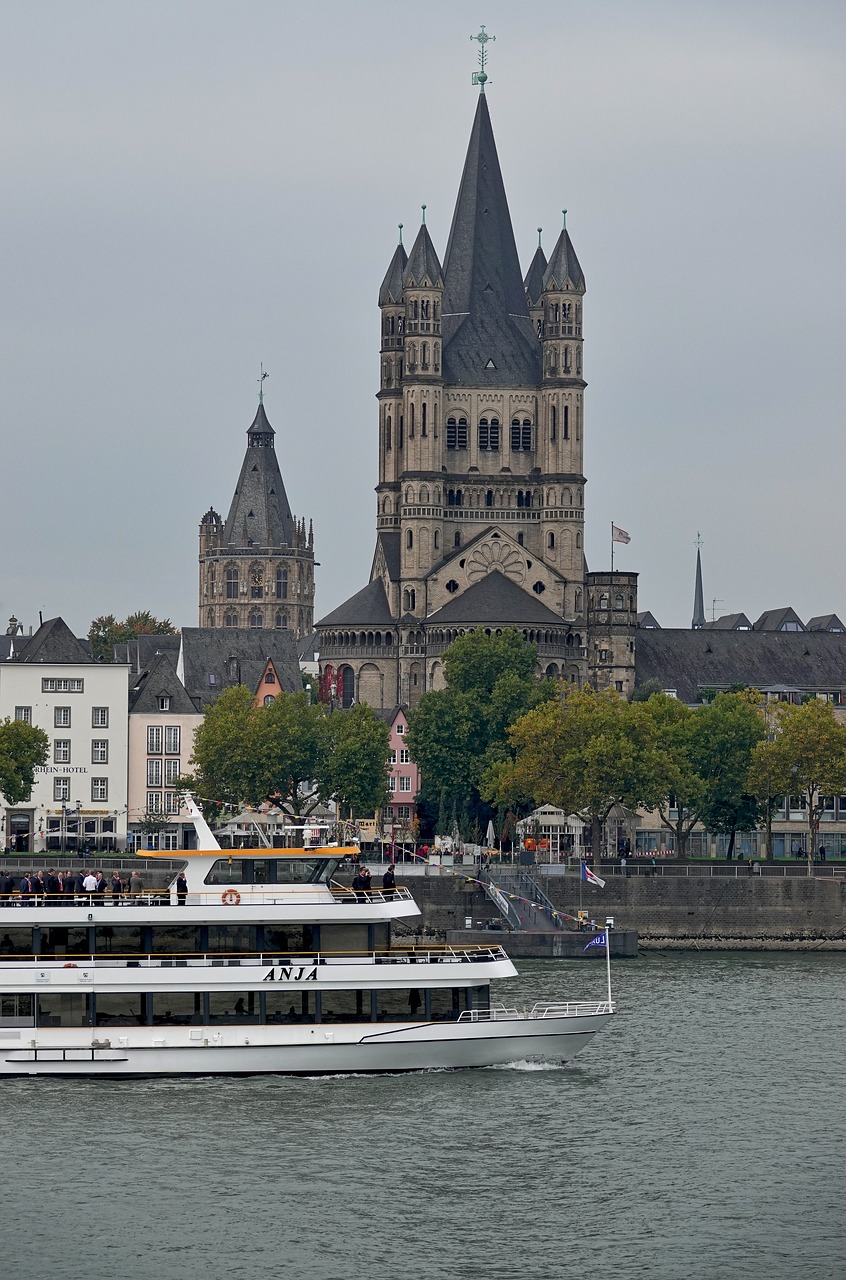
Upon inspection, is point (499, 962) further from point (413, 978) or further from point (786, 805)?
point (786, 805)

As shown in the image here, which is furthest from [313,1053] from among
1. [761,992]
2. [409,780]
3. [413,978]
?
[409,780]

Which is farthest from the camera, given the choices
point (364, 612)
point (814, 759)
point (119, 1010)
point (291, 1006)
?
point (364, 612)

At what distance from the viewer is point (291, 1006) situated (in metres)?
53.9

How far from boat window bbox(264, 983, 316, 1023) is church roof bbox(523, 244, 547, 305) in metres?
104

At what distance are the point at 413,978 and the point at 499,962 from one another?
202 cm

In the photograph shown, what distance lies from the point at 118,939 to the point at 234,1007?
9.54 ft

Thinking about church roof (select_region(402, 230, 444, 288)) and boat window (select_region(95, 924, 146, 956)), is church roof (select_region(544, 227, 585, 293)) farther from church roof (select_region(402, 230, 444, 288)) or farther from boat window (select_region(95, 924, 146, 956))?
boat window (select_region(95, 924, 146, 956))

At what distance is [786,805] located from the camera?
431ft

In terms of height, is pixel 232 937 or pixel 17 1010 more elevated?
pixel 232 937

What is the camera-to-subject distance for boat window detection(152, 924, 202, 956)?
54250mm

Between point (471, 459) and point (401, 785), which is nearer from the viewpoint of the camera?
point (401, 785)

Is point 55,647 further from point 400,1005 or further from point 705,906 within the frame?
point 400,1005

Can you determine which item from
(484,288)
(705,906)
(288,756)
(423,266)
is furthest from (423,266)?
(705,906)

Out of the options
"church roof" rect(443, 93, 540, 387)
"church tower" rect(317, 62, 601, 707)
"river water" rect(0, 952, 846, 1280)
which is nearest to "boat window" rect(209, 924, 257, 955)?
"river water" rect(0, 952, 846, 1280)
